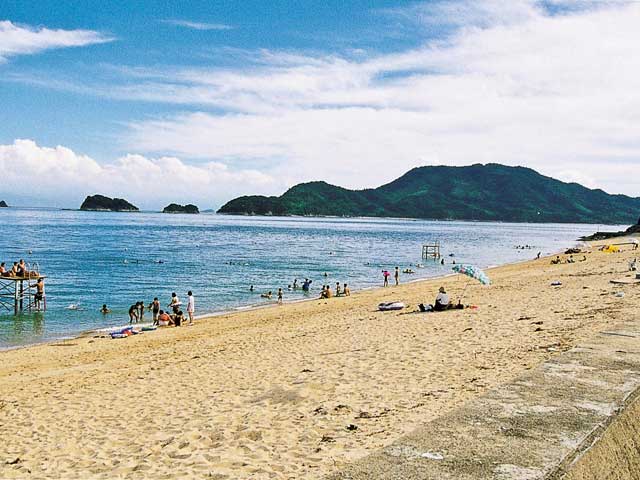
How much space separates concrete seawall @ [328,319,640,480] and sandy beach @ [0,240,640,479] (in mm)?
1203

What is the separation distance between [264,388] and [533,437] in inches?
222

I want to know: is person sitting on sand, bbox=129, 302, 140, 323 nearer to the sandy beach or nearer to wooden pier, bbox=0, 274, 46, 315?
the sandy beach

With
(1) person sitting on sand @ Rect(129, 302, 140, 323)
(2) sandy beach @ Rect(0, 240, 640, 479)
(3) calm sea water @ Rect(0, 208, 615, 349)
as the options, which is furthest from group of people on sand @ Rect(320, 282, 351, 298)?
(2) sandy beach @ Rect(0, 240, 640, 479)

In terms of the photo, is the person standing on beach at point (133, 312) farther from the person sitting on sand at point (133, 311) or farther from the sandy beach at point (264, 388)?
the sandy beach at point (264, 388)

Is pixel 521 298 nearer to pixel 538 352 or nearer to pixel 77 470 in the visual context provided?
pixel 538 352

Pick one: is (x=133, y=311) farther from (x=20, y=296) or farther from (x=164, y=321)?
(x=20, y=296)

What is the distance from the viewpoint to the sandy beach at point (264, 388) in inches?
252

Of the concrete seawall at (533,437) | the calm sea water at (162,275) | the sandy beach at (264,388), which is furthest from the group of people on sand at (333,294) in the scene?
→ the concrete seawall at (533,437)

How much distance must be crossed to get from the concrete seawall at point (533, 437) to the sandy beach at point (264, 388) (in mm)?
1203

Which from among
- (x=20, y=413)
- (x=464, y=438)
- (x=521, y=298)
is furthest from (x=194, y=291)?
(x=464, y=438)

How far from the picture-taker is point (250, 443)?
6.55 meters

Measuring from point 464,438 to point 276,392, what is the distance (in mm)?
4775

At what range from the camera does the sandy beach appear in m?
6.39

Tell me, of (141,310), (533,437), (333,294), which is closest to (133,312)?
(141,310)
